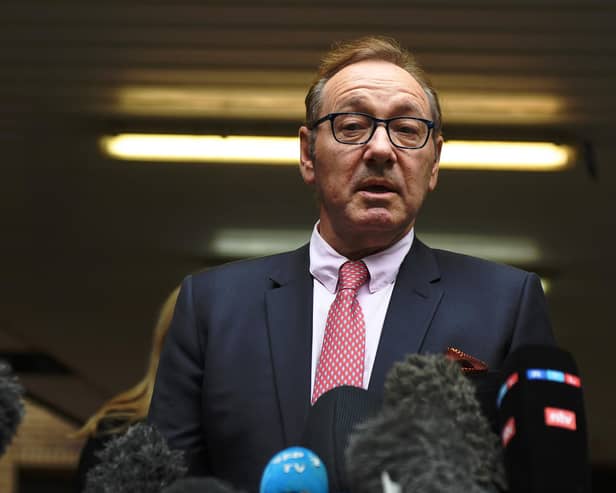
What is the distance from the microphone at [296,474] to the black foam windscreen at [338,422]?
6cm

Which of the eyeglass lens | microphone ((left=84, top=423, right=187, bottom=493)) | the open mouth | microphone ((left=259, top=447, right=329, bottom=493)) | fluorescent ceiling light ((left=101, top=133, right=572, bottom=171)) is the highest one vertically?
the eyeglass lens

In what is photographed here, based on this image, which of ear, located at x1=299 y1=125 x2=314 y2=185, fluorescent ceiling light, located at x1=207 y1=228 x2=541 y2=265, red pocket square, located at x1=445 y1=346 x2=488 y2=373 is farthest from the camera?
fluorescent ceiling light, located at x1=207 y1=228 x2=541 y2=265

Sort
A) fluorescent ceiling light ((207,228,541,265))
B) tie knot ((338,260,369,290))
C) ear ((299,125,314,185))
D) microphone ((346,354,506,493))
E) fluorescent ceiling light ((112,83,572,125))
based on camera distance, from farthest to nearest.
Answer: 1. fluorescent ceiling light ((207,228,541,265))
2. fluorescent ceiling light ((112,83,572,125))
3. ear ((299,125,314,185))
4. tie knot ((338,260,369,290))
5. microphone ((346,354,506,493))

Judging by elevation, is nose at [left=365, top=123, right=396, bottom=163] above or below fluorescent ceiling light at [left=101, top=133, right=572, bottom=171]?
above

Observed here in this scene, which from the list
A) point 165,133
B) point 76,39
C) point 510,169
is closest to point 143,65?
point 76,39

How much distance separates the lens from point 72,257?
8.91 meters

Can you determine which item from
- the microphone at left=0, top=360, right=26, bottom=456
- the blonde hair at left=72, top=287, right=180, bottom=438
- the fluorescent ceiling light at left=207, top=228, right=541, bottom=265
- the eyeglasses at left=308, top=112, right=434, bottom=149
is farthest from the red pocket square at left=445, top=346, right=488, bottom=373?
the fluorescent ceiling light at left=207, top=228, right=541, bottom=265

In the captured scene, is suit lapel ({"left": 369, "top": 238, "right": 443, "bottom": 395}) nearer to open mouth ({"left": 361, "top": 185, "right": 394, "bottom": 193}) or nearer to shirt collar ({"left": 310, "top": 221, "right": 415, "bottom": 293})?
shirt collar ({"left": 310, "top": 221, "right": 415, "bottom": 293})

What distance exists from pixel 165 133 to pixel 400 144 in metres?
4.58

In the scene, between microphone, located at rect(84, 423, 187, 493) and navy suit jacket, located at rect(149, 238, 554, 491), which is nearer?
microphone, located at rect(84, 423, 187, 493)

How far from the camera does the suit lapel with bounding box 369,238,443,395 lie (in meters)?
1.87

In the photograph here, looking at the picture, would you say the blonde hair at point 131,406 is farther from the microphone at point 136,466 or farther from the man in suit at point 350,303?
the microphone at point 136,466

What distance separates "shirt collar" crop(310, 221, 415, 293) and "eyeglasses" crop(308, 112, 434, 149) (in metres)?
0.21

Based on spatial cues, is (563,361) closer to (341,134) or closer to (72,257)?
(341,134)
